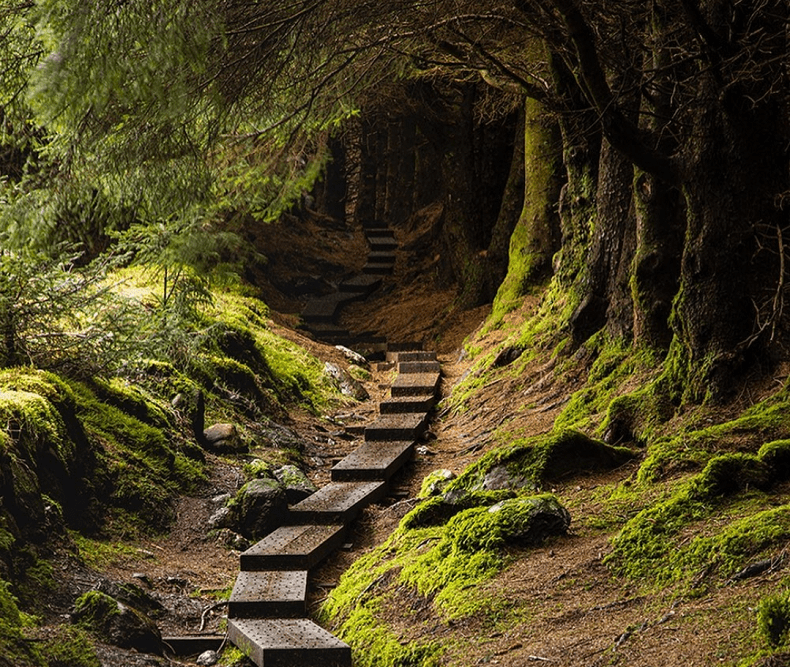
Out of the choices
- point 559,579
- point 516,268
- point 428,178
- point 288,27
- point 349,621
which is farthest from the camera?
point 428,178

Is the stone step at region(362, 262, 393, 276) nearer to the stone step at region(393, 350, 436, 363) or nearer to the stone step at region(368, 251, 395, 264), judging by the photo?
the stone step at region(368, 251, 395, 264)

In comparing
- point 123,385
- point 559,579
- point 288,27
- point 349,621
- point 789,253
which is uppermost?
point 288,27

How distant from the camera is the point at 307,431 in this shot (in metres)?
11.8

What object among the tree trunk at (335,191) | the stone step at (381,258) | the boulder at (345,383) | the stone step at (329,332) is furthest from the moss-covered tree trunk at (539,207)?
the tree trunk at (335,191)

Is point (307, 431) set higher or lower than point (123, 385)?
lower

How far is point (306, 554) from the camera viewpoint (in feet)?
23.7

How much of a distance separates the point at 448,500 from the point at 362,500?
1310 millimetres

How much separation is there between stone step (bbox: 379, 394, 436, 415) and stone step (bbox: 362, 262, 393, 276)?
11.7m

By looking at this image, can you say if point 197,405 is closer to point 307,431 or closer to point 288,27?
point 307,431

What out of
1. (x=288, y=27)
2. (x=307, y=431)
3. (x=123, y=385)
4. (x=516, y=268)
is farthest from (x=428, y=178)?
(x=288, y=27)

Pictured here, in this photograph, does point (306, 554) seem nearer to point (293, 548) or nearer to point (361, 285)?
point (293, 548)

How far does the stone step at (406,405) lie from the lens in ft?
38.0

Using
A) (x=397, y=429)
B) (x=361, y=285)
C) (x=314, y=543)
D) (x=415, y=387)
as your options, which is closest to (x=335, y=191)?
(x=361, y=285)

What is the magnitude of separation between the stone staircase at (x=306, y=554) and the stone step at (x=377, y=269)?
39.1 feet
